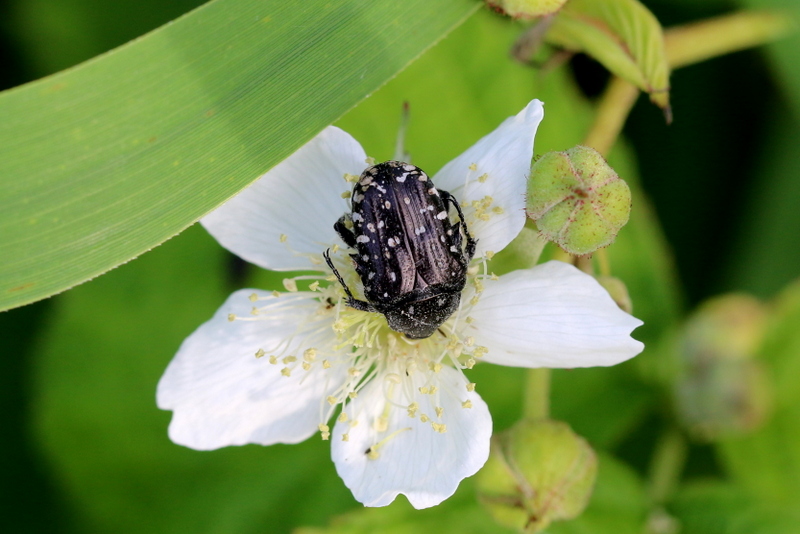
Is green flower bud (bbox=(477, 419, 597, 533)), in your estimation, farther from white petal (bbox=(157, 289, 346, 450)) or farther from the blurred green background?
the blurred green background

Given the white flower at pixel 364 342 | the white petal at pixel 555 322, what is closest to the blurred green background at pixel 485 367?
the white flower at pixel 364 342

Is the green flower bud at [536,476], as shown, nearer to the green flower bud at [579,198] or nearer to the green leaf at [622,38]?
the green flower bud at [579,198]

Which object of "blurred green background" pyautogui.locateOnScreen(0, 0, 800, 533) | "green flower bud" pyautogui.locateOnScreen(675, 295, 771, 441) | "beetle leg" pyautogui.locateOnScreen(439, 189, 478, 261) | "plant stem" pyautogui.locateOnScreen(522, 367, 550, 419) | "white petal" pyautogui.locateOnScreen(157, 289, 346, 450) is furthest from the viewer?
"blurred green background" pyautogui.locateOnScreen(0, 0, 800, 533)

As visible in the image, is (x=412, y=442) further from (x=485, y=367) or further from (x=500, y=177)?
(x=485, y=367)

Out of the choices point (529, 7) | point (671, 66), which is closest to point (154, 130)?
point (529, 7)

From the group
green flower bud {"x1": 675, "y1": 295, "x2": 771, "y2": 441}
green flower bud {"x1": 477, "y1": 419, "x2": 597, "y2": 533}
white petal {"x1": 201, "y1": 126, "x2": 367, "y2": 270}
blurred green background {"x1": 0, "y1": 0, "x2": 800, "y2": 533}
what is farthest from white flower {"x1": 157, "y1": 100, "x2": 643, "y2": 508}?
green flower bud {"x1": 675, "y1": 295, "x2": 771, "y2": 441}
